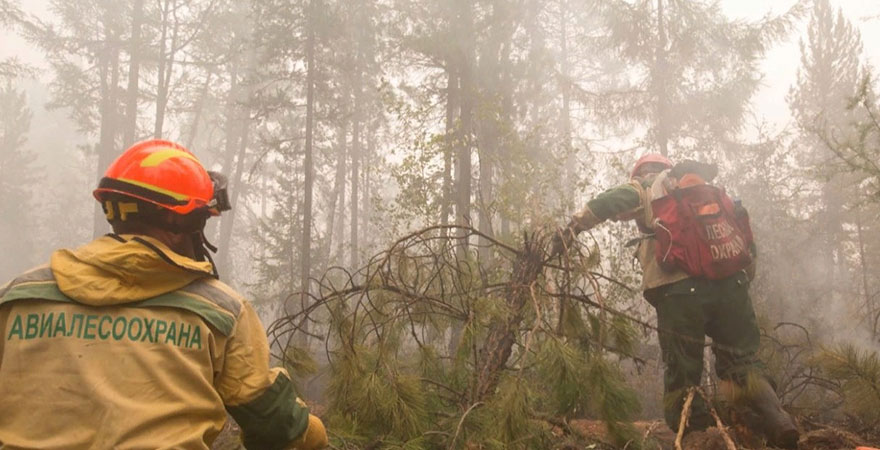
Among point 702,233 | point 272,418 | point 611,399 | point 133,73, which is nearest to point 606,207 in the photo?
point 702,233

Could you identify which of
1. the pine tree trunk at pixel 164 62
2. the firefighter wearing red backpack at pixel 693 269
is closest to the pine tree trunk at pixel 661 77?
the firefighter wearing red backpack at pixel 693 269

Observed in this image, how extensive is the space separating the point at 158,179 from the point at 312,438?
1010 mm

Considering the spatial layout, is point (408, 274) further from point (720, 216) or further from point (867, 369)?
point (867, 369)

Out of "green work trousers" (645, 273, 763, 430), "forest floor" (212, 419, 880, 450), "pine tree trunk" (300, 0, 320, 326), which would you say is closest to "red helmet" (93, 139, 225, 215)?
"forest floor" (212, 419, 880, 450)

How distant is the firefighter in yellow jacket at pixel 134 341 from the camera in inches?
57.3

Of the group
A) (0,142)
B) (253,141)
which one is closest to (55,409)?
(253,141)

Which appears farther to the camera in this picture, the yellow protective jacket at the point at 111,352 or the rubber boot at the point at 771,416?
the rubber boot at the point at 771,416

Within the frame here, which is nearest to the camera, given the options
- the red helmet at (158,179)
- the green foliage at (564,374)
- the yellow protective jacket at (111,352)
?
the yellow protective jacket at (111,352)

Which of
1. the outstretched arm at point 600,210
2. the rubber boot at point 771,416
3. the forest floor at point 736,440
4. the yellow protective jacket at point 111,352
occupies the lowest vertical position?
the forest floor at point 736,440

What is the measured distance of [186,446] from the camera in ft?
5.02

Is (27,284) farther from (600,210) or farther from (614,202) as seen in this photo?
(614,202)

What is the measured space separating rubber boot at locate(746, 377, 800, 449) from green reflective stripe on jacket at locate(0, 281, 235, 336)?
279cm

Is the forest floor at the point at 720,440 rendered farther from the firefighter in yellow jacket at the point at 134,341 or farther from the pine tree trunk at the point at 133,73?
the pine tree trunk at the point at 133,73

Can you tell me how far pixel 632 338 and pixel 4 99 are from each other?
120 ft
